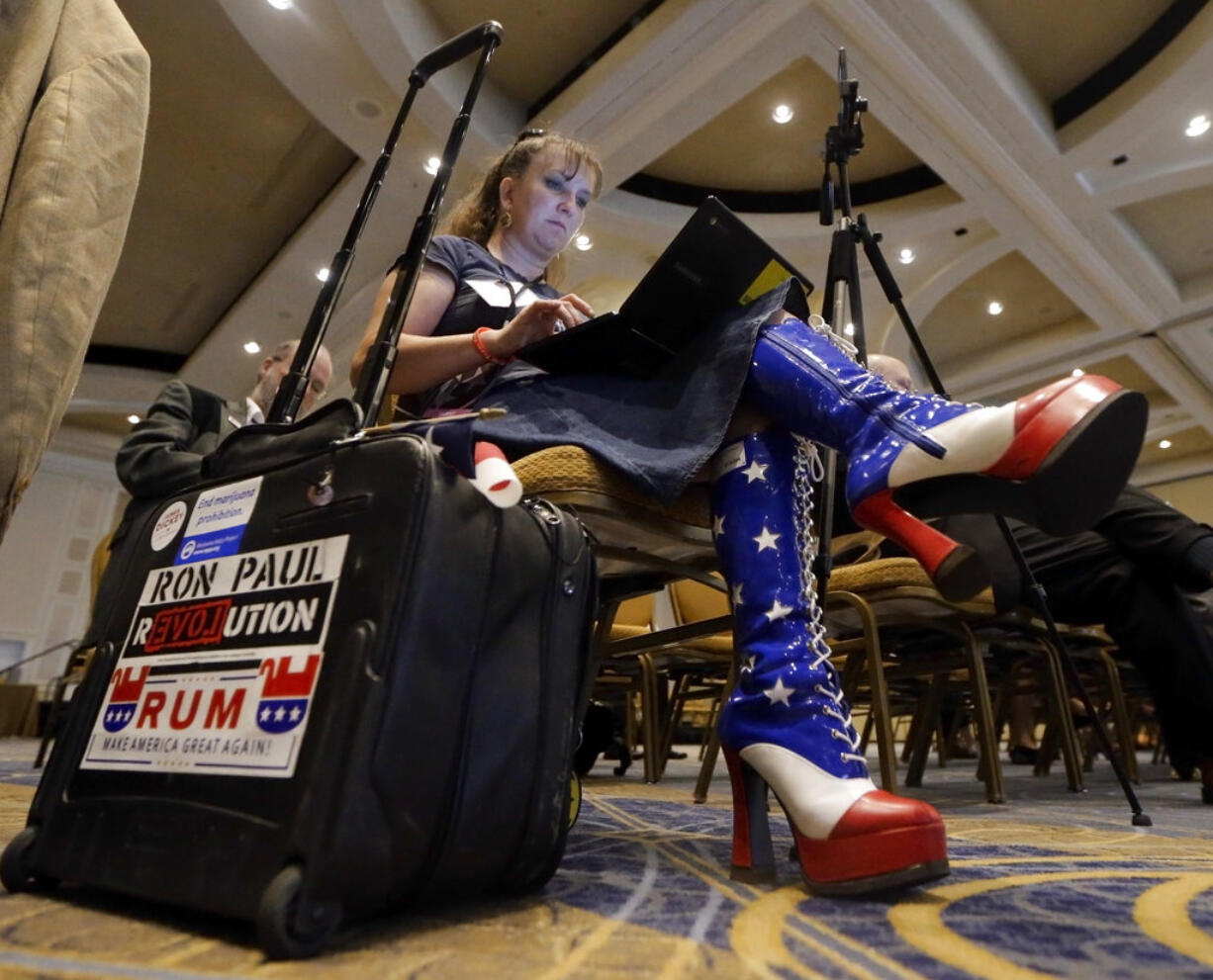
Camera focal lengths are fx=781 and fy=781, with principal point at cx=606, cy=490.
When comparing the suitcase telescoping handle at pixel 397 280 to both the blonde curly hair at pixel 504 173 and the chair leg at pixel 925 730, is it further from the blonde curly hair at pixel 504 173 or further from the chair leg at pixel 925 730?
the chair leg at pixel 925 730

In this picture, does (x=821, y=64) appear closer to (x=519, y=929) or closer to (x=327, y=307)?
(x=327, y=307)

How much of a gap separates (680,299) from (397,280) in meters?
0.30

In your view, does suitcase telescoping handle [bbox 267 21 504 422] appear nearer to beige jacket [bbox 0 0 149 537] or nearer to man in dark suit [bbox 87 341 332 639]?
beige jacket [bbox 0 0 149 537]

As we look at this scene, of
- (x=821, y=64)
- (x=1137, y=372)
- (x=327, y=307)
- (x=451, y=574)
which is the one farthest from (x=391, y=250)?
(x=1137, y=372)

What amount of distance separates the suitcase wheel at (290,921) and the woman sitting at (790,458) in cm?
35

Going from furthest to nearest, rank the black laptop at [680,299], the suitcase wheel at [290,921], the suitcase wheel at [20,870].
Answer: the black laptop at [680,299] < the suitcase wheel at [20,870] < the suitcase wheel at [290,921]

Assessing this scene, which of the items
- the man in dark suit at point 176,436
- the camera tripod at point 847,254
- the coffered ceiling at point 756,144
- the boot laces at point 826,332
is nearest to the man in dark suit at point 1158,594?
the camera tripod at point 847,254

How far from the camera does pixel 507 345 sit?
0.85m

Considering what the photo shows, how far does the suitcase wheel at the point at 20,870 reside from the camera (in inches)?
21.0

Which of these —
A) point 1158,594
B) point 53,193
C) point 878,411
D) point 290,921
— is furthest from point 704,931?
point 1158,594

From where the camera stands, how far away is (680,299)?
2.63 feet

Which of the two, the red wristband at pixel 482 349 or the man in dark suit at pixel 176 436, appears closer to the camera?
the red wristband at pixel 482 349

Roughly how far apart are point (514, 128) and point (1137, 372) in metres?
5.30

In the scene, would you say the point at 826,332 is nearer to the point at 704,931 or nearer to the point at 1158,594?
the point at 704,931
